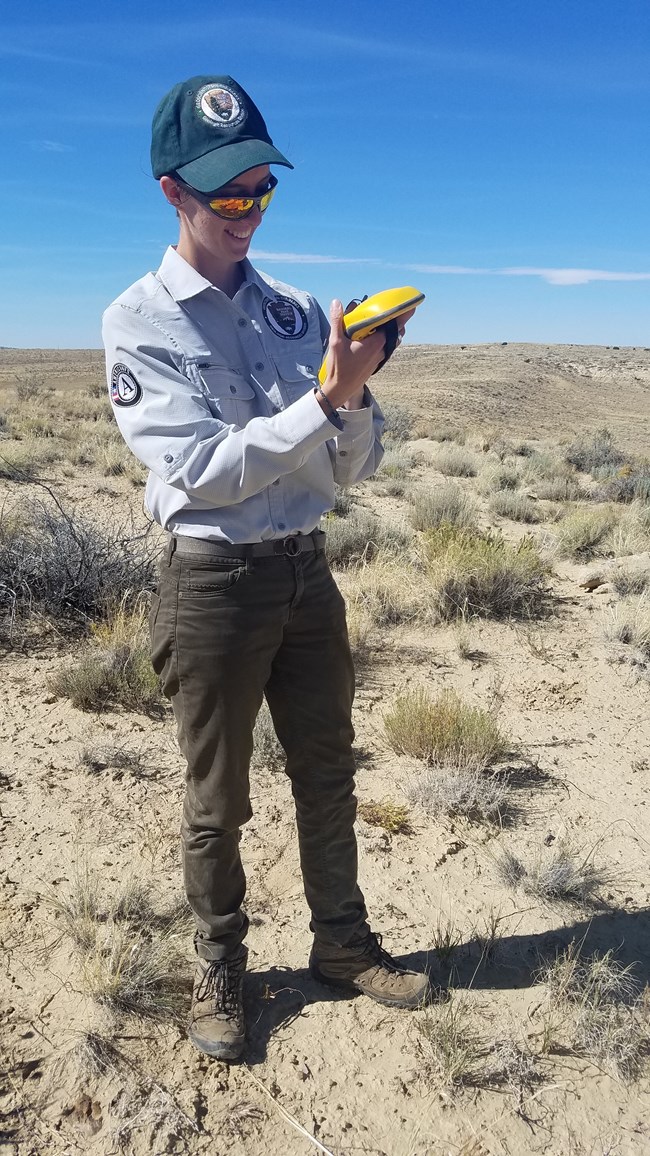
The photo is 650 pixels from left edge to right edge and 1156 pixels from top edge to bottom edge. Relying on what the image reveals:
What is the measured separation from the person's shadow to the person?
150 millimetres

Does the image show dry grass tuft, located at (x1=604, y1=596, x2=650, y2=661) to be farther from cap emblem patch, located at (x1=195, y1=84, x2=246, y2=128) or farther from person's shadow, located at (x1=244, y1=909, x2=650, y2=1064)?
cap emblem patch, located at (x1=195, y1=84, x2=246, y2=128)

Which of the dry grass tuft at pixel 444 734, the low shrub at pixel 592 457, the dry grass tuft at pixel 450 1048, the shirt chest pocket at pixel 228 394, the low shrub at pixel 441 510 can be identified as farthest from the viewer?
the low shrub at pixel 592 457

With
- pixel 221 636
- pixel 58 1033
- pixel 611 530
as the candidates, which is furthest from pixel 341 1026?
pixel 611 530

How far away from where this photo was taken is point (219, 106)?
6.04 feet

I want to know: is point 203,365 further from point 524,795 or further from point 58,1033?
point 524,795

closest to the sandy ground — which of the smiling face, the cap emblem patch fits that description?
the smiling face

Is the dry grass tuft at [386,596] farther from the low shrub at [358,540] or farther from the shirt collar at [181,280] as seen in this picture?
the shirt collar at [181,280]

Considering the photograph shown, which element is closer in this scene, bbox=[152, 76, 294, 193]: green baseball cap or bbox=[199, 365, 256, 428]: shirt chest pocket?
bbox=[152, 76, 294, 193]: green baseball cap

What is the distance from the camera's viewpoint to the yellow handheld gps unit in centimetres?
169

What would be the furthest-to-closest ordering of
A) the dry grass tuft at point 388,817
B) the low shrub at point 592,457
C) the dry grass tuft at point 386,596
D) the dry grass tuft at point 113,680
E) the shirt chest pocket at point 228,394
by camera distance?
the low shrub at point 592,457
the dry grass tuft at point 386,596
the dry grass tuft at point 113,680
the dry grass tuft at point 388,817
the shirt chest pocket at point 228,394

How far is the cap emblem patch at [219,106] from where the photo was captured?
182 centimetres

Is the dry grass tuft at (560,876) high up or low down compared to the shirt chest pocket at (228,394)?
down

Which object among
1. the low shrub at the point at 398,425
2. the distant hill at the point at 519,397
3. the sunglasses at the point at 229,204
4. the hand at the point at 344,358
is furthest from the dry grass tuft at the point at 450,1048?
the distant hill at the point at 519,397

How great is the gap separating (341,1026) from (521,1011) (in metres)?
0.54
